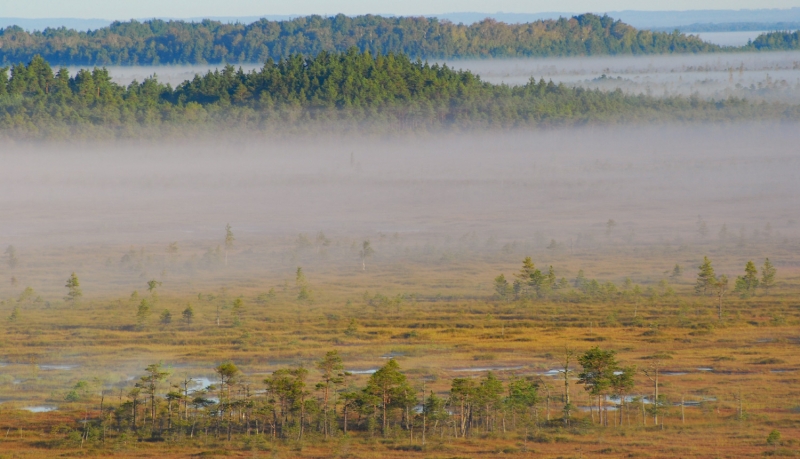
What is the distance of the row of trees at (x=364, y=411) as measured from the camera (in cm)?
5284

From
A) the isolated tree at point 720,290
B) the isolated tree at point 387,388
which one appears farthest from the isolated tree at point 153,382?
the isolated tree at point 720,290

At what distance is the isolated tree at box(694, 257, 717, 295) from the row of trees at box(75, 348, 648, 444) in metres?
43.6

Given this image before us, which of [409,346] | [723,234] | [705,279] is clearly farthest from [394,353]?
[723,234]

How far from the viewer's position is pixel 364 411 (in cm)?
5378

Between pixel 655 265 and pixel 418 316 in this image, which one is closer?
pixel 418 316

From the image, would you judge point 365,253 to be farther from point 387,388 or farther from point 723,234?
point 387,388

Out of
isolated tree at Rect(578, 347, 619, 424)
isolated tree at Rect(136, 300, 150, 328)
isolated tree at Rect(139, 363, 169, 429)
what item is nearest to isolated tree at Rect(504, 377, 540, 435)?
isolated tree at Rect(578, 347, 619, 424)

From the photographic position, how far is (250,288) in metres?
111

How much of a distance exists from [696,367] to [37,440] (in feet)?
132

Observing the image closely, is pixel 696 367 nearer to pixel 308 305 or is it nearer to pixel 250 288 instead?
pixel 308 305

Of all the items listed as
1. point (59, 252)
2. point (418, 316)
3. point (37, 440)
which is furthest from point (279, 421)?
point (59, 252)

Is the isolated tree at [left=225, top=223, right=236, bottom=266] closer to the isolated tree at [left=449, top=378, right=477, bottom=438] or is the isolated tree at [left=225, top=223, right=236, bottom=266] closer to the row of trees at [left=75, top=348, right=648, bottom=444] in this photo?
the row of trees at [left=75, top=348, right=648, bottom=444]

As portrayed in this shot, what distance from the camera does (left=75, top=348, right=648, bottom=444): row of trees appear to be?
5284 centimetres

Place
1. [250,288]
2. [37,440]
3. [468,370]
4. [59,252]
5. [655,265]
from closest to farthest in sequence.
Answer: [37,440] < [468,370] < [250,288] < [655,265] < [59,252]
